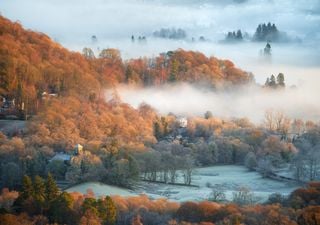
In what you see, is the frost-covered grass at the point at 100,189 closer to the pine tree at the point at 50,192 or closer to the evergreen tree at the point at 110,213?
the pine tree at the point at 50,192

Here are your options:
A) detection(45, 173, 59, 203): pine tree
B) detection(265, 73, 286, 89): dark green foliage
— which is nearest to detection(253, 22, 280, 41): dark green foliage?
→ detection(265, 73, 286, 89): dark green foliage

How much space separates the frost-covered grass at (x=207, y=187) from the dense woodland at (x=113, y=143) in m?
0.93

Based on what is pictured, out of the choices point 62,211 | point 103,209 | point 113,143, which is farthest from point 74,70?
point 103,209

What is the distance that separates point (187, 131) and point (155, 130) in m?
3.16

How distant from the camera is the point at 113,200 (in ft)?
86.2

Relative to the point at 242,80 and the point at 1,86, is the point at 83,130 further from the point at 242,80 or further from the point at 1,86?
the point at 242,80

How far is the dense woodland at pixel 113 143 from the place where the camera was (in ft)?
81.3

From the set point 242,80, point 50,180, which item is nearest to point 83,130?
point 50,180

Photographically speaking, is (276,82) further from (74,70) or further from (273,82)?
(74,70)

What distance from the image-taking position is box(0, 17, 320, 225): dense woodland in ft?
81.3

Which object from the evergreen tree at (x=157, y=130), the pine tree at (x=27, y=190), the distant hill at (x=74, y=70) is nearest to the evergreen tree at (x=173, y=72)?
the distant hill at (x=74, y=70)

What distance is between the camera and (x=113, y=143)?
3712 cm

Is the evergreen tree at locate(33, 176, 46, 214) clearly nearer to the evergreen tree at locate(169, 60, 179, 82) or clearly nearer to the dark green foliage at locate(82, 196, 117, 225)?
the dark green foliage at locate(82, 196, 117, 225)

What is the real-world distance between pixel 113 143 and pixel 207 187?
6116mm
